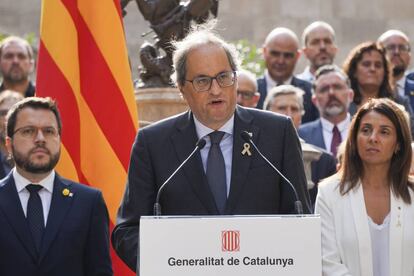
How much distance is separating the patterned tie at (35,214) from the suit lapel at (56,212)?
0.03 metres

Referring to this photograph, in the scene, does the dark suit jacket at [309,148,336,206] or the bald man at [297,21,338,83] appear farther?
the bald man at [297,21,338,83]

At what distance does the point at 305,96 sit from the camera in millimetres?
10430

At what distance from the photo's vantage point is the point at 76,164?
7.38 meters

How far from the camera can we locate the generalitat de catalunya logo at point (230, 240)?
15.1ft

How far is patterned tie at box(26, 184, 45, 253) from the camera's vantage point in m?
6.25

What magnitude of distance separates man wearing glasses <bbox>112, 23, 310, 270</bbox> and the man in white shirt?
149 inches

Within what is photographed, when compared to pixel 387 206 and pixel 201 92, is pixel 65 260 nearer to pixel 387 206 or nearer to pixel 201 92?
pixel 201 92

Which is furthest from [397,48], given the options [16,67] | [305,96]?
[16,67]

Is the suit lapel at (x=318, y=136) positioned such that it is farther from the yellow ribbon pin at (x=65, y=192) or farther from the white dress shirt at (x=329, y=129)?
the yellow ribbon pin at (x=65, y=192)

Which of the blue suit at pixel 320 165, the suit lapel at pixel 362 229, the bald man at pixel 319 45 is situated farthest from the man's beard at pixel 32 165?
the bald man at pixel 319 45

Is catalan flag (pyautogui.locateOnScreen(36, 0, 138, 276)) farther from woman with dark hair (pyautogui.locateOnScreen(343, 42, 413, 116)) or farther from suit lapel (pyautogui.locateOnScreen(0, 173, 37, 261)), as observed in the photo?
woman with dark hair (pyautogui.locateOnScreen(343, 42, 413, 116))

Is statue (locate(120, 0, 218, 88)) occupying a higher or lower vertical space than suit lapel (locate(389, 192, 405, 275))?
higher

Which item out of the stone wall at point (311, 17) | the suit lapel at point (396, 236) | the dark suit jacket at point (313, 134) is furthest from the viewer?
the stone wall at point (311, 17)

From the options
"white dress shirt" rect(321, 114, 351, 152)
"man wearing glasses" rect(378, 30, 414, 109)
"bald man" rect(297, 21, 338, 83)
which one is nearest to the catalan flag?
"white dress shirt" rect(321, 114, 351, 152)
